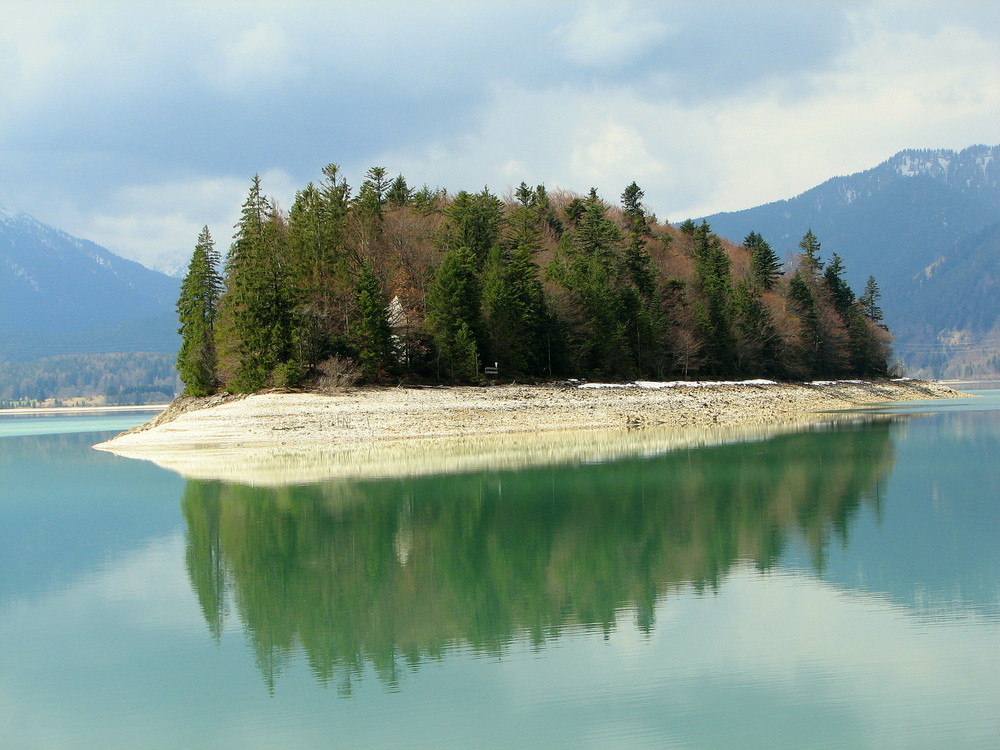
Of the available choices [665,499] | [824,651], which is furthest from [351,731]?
[665,499]

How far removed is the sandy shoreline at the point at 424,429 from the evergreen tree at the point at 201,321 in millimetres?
2086

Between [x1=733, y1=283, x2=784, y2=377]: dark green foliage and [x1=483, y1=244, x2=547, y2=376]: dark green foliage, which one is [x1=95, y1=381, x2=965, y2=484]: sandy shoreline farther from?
[x1=733, y1=283, x2=784, y2=377]: dark green foliage

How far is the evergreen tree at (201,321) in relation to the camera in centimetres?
5572

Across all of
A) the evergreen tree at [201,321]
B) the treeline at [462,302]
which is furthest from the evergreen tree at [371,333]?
the evergreen tree at [201,321]

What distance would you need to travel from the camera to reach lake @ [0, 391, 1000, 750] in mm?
9195

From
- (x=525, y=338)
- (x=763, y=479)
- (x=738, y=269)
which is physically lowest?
(x=763, y=479)

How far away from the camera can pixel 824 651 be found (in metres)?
10.9

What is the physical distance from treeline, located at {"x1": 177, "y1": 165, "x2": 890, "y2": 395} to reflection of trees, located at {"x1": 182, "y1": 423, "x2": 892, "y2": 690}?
20.5 metres

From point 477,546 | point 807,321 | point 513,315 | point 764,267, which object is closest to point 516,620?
point 477,546

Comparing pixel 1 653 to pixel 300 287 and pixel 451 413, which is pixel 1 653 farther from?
pixel 300 287

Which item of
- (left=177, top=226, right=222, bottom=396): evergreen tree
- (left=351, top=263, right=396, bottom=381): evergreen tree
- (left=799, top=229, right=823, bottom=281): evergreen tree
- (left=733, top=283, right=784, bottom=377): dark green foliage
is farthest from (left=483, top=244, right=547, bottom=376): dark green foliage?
(left=799, top=229, right=823, bottom=281): evergreen tree

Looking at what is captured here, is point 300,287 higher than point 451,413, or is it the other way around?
point 300,287

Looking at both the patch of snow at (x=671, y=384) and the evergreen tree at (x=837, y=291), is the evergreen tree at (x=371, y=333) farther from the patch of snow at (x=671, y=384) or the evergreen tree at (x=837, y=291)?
the evergreen tree at (x=837, y=291)

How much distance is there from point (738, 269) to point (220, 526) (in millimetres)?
83153
